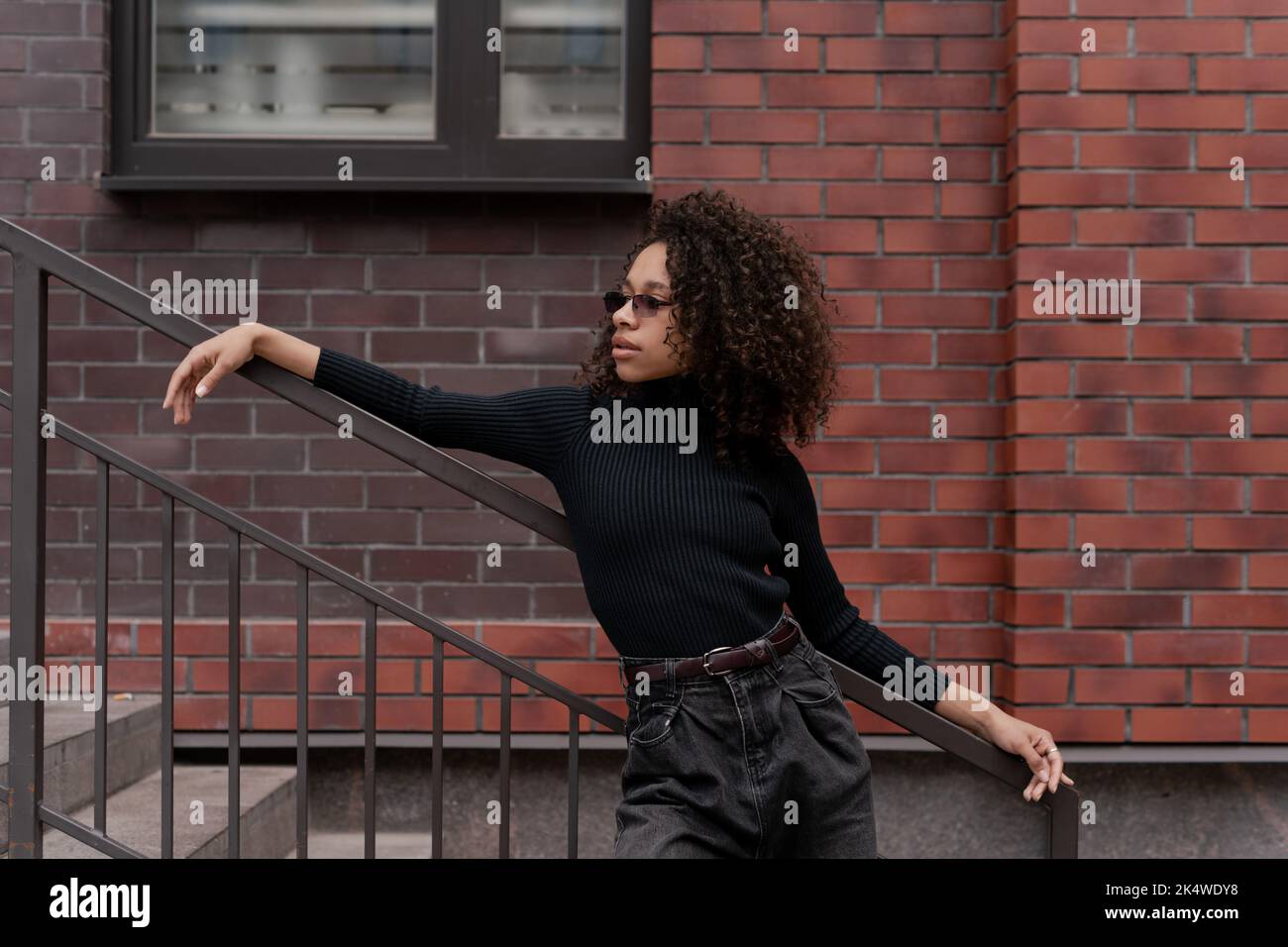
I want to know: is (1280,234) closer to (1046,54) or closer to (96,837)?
(1046,54)

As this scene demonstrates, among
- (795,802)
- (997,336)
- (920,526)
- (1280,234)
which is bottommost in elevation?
(795,802)

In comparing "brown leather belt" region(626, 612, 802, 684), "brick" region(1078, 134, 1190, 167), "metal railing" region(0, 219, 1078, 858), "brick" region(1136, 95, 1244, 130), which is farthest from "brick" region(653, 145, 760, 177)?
"brown leather belt" region(626, 612, 802, 684)

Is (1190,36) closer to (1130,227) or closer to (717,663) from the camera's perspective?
(1130,227)

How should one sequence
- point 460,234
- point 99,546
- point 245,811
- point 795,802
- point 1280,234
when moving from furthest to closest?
point 460,234 < point 1280,234 < point 245,811 < point 99,546 < point 795,802

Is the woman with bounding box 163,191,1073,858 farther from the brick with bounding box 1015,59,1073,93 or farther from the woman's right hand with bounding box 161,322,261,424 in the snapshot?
the brick with bounding box 1015,59,1073,93

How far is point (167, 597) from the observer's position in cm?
198

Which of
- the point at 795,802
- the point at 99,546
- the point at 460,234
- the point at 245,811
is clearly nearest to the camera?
the point at 795,802

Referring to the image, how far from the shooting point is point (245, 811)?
8.79 ft

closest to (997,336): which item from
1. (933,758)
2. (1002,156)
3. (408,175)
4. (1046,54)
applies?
(1002,156)

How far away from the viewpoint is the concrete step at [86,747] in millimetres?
2533

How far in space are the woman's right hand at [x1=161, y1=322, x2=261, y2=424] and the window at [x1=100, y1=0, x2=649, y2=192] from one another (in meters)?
1.64

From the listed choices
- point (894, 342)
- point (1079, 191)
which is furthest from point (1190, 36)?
point (894, 342)

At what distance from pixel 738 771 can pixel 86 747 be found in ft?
5.90

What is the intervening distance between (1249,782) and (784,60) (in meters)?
2.44
